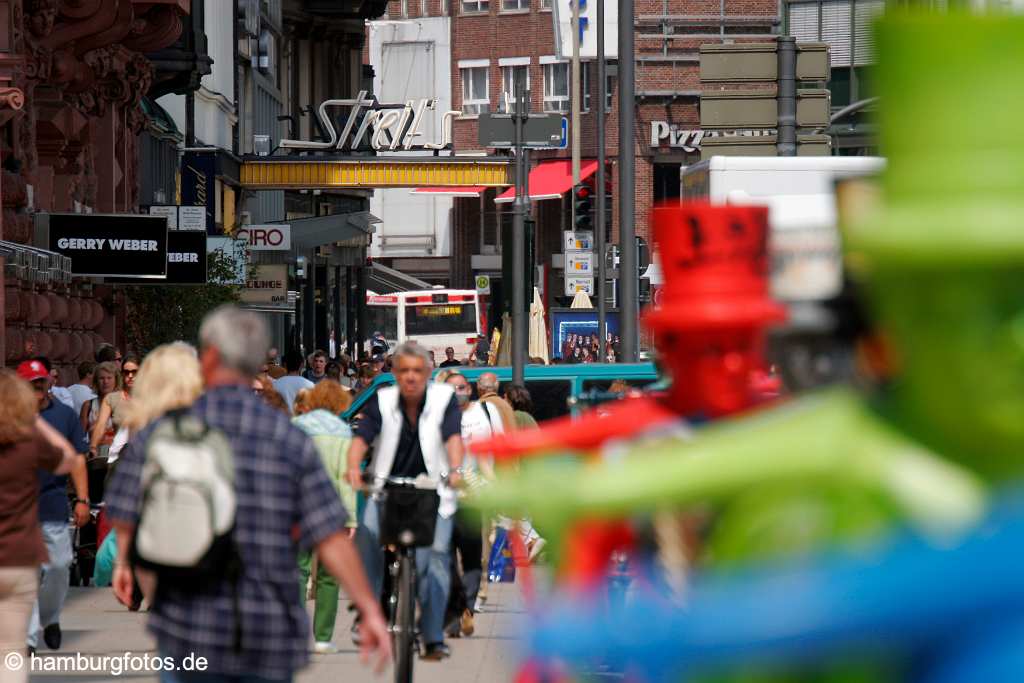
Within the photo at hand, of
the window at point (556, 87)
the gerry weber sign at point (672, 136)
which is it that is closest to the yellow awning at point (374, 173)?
the gerry weber sign at point (672, 136)

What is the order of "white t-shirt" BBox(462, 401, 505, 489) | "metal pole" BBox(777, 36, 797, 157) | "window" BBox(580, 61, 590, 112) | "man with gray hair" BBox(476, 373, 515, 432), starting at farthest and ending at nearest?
1. "window" BBox(580, 61, 590, 112)
2. "metal pole" BBox(777, 36, 797, 157)
3. "man with gray hair" BBox(476, 373, 515, 432)
4. "white t-shirt" BBox(462, 401, 505, 489)

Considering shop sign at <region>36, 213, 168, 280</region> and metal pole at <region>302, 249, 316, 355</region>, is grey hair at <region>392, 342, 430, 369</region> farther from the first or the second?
metal pole at <region>302, 249, 316, 355</region>

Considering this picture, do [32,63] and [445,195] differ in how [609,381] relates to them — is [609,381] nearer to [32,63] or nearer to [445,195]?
[32,63]

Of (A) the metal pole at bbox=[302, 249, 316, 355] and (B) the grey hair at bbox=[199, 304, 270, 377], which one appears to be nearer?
(B) the grey hair at bbox=[199, 304, 270, 377]

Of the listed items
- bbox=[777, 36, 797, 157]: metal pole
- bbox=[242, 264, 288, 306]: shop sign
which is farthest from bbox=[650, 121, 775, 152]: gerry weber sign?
bbox=[777, 36, 797, 157]: metal pole

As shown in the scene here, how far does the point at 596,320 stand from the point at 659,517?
33.6 meters

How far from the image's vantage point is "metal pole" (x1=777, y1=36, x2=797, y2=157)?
74.4 ft

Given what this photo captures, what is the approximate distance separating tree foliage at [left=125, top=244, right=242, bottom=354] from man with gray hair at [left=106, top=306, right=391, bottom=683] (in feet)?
76.3

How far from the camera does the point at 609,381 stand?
17.6 metres

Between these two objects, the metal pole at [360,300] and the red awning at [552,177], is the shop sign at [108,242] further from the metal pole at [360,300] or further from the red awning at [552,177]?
the metal pole at [360,300]

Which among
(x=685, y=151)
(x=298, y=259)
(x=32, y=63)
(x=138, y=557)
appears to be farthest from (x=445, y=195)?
(x=138, y=557)

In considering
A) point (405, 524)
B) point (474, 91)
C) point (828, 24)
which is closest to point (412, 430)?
point (405, 524)

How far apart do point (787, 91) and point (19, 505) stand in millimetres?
15613

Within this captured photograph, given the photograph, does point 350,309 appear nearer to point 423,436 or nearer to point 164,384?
point 423,436
